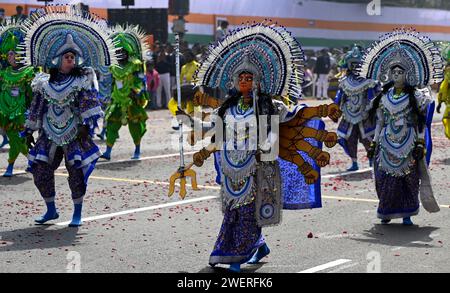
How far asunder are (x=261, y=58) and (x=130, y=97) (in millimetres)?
8319

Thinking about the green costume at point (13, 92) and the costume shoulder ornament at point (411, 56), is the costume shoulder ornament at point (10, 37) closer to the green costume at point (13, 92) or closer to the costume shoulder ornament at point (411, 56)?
the green costume at point (13, 92)

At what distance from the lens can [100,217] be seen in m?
11.4

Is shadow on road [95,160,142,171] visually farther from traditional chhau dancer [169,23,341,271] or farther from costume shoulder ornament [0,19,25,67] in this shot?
traditional chhau dancer [169,23,341,271]

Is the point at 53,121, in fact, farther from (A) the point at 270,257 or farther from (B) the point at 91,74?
(A) the point at 270,257

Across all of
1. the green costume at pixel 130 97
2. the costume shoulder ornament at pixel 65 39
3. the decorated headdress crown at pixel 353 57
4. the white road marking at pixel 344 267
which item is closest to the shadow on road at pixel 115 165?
the green costume at pixel 130 97

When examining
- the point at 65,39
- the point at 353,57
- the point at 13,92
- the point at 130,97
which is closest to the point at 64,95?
the point at 65,39

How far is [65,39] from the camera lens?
10469 millimetres

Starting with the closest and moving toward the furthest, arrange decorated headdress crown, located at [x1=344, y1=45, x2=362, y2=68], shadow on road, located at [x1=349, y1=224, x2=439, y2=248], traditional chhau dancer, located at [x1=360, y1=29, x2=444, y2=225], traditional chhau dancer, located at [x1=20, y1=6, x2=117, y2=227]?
shadow on road, located at [x1=349, y1=224, x2=439, y2=248], traditional chhau dancer, located at [x1=20, y1=6, x2=117, y2=227], traditional chhau dancer, located at [x1=360, y1=29, x2=444, y2=225], decorated headdress crown, located at [x1=344, y1=45, x2=362, y2=68]

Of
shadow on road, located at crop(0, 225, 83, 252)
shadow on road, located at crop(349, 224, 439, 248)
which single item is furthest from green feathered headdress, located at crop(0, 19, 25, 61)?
shadow on road, located at crop(349, 224, 439, 248)

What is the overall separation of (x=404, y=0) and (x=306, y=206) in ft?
115

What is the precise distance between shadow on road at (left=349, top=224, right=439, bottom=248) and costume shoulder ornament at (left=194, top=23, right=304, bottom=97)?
2.19 metres

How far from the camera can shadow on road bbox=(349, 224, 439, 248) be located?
989cm
